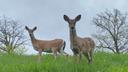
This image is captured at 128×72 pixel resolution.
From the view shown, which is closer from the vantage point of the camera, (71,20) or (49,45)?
(71,20)

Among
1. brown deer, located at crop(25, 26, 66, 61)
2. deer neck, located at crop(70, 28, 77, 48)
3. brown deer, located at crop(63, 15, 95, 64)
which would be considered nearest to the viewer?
brown deer, located at crop(63, 15, 95, 64)

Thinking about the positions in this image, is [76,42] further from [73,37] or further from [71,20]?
[71,20]

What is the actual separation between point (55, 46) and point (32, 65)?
8539 millimetres

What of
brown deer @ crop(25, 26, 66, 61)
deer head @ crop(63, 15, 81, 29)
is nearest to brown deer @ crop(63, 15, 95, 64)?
deer head @ crop(63, 15, 81, 29)

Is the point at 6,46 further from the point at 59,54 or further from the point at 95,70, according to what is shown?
the point at 95,70

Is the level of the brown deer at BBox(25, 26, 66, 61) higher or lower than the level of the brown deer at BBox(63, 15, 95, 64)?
lower

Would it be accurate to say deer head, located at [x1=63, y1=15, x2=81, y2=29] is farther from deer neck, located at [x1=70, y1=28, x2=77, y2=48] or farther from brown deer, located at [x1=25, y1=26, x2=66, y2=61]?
brown deer, located at [x1=25, y1=26, x2=66, y2=61]

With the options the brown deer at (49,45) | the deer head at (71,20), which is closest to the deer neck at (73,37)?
the deer head at (71,20)

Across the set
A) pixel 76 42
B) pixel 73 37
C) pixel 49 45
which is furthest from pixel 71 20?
pixel 49 45

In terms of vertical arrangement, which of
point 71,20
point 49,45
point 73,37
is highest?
point 71,20

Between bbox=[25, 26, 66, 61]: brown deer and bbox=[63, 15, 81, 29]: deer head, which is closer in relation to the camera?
bbox=[63, 15, 81, 29]: deer head

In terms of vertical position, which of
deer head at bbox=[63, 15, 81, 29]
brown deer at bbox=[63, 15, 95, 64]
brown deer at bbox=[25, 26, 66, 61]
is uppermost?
deer head at bbox=[63, 15, 81, 29]

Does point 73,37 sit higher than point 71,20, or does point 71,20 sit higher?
point 71,20

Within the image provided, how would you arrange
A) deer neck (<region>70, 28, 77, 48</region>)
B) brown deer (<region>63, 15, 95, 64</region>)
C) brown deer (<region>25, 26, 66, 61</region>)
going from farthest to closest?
brown deer (<region>25, 26, 66, 61</region>) → deer neck (<region>70, 28, 77, 48</region>) → brown deer (<region>63, 15, 95, 64</region>)
